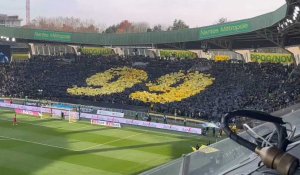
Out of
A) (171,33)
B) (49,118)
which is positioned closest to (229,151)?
(49,118)

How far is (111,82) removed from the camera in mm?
60656

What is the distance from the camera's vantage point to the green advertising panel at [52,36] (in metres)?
67.6

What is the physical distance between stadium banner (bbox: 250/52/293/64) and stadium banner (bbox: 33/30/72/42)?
2993cm

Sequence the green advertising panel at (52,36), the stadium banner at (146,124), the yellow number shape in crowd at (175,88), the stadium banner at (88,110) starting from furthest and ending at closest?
the green advertising panel at (52,36), the yellow number shape in crowd at (175,88), the stadium banner at (88,110), the stadium banner at (146,124)

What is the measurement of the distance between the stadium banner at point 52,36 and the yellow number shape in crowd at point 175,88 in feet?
62.1

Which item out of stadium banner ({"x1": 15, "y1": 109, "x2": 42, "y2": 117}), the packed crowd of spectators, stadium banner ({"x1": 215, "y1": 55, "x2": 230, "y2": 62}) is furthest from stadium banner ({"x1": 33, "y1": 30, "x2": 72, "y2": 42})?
stadium banner ({"x1": 215, "y1": 55, "x2": 230, "y2": 62})

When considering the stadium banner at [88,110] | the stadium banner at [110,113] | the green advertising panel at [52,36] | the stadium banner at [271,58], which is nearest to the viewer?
the stadium banner at [110,113]

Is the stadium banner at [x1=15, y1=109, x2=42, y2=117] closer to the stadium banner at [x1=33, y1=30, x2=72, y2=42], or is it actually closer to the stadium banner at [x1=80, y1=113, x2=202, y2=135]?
the stadium banner at [x1=80, y1=113, x2=202, y2=135]

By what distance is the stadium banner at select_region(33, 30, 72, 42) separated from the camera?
6762 centimetres

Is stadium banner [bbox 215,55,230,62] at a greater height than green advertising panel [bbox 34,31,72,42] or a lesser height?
lesser

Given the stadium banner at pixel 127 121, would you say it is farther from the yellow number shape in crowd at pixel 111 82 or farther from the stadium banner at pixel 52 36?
the stadium banner at pixel 52 36

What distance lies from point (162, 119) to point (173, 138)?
8895 mm

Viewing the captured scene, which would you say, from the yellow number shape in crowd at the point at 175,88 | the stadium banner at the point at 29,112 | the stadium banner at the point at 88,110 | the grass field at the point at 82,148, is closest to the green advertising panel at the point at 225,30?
the yellow number shape in crowd at the point at 175,88

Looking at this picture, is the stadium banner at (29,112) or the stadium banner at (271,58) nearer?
the stadium banner at (29,112)
